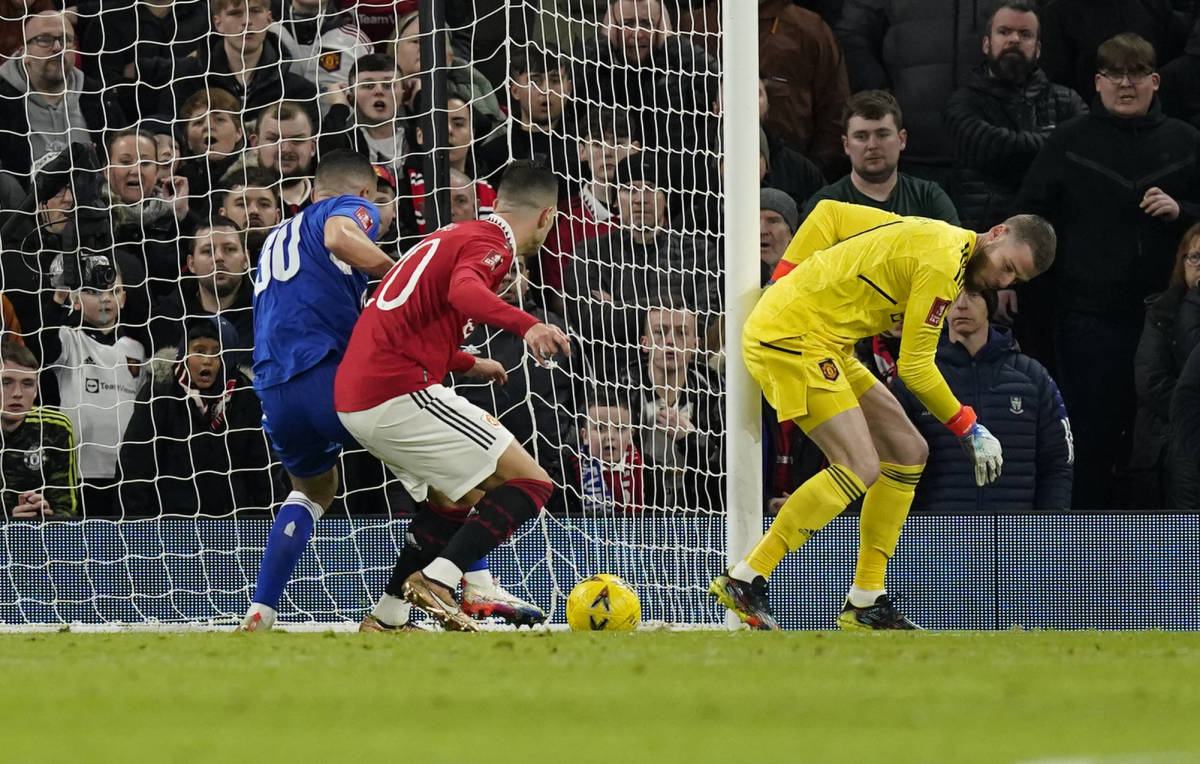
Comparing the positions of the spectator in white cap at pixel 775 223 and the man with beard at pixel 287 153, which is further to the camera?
the spectator in white cap at pixel 775 223

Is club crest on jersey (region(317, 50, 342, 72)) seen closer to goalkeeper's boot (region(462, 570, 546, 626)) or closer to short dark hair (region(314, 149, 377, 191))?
short dark hair (region(314, 149, 377, 191))

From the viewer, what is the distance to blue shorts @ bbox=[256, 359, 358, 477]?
240 inches

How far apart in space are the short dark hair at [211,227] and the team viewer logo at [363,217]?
2.05m

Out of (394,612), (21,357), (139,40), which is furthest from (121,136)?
(394,612)

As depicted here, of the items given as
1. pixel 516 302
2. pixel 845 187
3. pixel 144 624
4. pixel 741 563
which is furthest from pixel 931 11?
pixel 144 624

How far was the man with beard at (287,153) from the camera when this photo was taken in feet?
26.3

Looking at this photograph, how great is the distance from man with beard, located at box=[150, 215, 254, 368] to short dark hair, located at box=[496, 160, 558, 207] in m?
2.31

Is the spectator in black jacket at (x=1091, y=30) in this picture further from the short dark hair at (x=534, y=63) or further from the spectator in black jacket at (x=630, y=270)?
the short dark hair at (x=534, y=63)

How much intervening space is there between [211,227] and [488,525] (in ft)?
9.84

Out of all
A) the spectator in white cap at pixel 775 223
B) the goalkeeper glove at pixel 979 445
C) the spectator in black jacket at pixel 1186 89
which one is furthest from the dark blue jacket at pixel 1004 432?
the goalkeeper glove at pixel 979 445

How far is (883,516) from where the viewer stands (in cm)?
628

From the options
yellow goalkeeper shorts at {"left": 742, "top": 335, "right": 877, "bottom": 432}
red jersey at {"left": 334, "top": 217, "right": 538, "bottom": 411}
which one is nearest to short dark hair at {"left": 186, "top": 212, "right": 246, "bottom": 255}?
red jersey at {"left": 334, "top": 217, "right": 538, "bottom": 411}

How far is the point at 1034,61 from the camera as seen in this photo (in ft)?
27.1

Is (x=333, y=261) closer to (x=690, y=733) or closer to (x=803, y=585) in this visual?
(x=803, y=585)
